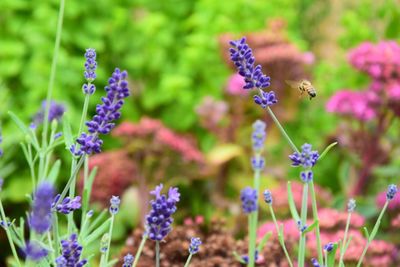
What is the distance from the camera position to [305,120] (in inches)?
169

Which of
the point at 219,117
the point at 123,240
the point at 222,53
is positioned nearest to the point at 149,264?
the point at 123,240

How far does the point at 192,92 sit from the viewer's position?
13.7 feet

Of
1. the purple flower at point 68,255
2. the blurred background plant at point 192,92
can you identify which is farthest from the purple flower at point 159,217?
the blurred background plant at point 192,92

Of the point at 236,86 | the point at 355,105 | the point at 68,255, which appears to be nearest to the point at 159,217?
the point at 68,255

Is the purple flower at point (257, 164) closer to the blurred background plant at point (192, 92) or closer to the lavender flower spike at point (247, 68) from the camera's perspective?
the lavender flower spike at point (247, 68)

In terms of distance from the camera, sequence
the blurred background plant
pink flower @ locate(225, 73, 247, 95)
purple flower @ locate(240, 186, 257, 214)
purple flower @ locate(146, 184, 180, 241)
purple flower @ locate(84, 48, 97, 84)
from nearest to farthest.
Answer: purple flower @ locate(240, 186, 257, 214)
purple flower @ locate(146, 184, 180, 241)
purple flower @ locate(84, 48, 97, 84)
the blurred background plant
pink flower @ locate(225, 73, 247, 95)

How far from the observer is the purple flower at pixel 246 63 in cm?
113

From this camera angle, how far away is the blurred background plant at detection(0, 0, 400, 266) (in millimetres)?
3328

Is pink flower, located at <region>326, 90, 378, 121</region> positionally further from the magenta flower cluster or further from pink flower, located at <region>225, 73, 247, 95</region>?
pink flower, located at <region>225, 73, 247, 95</region>

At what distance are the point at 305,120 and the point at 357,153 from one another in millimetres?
988

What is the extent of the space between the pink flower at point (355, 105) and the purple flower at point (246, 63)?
6.37 ft

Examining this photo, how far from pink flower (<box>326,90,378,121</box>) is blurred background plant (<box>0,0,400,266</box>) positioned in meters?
0.03

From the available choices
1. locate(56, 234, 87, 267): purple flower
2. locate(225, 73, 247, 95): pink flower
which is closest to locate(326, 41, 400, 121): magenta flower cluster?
locate(225, 73, 247, 95): pink flower

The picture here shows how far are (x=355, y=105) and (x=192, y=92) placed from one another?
1329 mm
